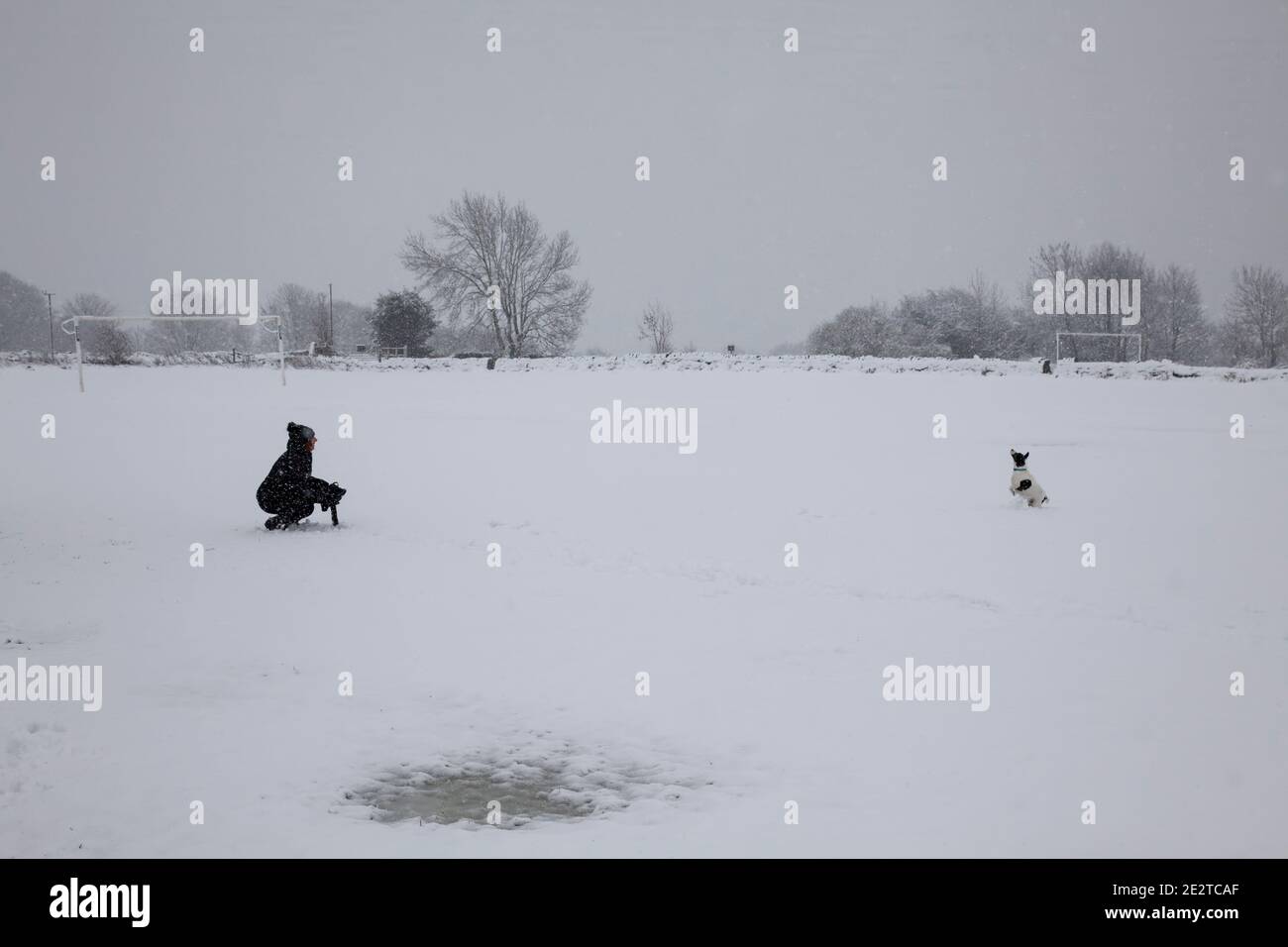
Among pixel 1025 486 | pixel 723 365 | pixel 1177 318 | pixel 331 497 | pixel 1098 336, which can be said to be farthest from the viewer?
pixel 1177 318

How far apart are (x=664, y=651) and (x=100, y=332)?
212ft

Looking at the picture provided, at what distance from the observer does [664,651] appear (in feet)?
29.1

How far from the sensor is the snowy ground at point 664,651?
5.44m

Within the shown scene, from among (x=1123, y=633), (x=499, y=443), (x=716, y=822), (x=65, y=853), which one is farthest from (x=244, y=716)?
(x=499, y=443)

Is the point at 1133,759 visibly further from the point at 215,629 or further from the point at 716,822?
the point at 215,629

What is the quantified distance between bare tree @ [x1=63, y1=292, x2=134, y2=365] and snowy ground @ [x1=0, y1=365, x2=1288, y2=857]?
76.0ft

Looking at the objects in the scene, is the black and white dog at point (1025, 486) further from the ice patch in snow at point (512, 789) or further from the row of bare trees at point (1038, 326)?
the row of bare trees at point (1038, 326)

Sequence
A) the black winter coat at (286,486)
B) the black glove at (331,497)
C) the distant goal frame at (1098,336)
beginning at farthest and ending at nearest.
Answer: the distant goal frame at (1098,336) → the black glove at (331,497) → the black winter coat at (286,486)

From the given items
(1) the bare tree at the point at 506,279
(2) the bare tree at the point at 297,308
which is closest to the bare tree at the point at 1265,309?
(1) the bare tree at the point at 506,279

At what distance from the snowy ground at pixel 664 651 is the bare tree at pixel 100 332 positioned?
23155 mm
